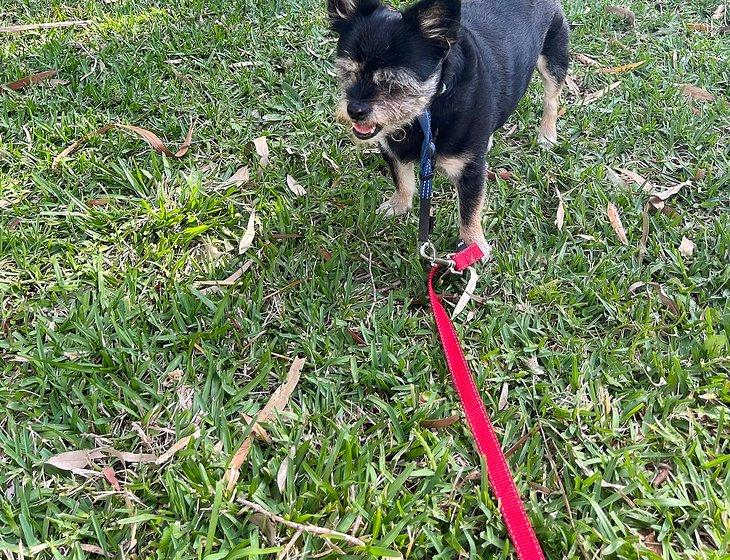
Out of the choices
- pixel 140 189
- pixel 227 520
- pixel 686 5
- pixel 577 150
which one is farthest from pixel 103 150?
pixel 686 5

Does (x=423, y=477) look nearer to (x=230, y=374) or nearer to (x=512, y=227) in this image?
(x=230, y=374)

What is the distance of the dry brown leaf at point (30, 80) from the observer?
3.88 m

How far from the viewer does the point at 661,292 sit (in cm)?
290

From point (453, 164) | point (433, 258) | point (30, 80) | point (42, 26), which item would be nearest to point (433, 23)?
point (453, 164)

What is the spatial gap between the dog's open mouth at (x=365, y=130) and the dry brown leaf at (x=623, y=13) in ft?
12.1

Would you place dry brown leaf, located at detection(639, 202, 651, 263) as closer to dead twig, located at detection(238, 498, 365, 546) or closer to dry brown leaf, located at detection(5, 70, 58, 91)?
dead twig, located at detection(238, 498, 365, 546)

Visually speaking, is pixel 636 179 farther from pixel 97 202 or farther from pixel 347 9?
pixel 97 202

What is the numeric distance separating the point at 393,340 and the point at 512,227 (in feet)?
3.54

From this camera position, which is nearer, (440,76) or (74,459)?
(74,459)

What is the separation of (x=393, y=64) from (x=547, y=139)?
1769 mm

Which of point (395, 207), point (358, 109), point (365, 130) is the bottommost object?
point (395, 207)

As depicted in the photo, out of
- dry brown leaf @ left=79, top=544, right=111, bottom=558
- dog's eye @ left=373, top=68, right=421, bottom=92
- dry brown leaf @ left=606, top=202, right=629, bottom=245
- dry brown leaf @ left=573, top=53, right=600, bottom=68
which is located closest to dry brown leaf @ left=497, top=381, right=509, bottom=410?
dry brown leaf @ left=606, top=202, right=629, bottom=245

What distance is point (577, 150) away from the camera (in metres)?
3.81

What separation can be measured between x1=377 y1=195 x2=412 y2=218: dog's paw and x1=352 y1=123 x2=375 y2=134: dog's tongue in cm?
79
